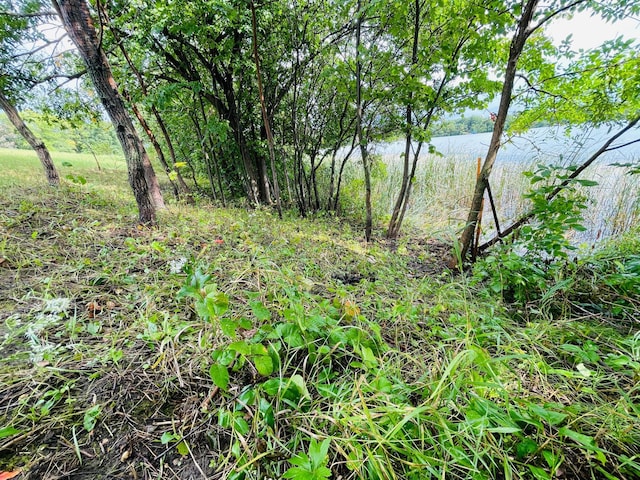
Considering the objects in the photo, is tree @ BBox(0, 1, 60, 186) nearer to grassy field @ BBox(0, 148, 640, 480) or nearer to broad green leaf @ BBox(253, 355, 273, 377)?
grassy field @ BBox(0, 148, 640, 480)

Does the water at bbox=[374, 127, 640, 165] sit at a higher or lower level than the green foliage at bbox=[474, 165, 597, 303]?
higher

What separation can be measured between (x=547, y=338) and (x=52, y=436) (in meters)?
1.88

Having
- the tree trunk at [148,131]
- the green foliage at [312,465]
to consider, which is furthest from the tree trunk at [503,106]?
the tree trunk at [148,131]

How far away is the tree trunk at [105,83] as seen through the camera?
1960 millimetres

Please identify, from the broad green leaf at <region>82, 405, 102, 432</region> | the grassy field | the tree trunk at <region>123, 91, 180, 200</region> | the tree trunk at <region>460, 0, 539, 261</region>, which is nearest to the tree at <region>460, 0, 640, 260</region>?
the tree trunk at <region>460, 0, 539, 261</region>

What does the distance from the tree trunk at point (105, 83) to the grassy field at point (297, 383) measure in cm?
104

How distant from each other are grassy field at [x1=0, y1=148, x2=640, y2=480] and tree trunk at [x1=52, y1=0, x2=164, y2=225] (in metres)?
1.04

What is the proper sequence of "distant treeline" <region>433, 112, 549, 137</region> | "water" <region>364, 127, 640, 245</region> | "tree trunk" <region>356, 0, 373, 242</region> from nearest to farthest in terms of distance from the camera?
"water" <region>364, 127, 640, 245</region>
"tree trunk" <region>356, 0, 373, 242</region>
"distant treeline" <region>433, 112, 549, 137</region>

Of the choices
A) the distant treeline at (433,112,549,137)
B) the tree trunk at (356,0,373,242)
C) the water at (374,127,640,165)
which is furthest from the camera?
the distant treeline at (433,112,549,137)

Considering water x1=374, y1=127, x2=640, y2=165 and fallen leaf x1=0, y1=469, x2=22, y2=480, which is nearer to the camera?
fallen leaf x1=0, y1=469, x2=22, y2=480

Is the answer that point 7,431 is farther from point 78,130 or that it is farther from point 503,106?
point 78,130

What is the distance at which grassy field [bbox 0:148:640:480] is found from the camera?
1.99ft

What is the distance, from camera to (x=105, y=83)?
2096 mm

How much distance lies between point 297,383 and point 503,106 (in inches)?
113
